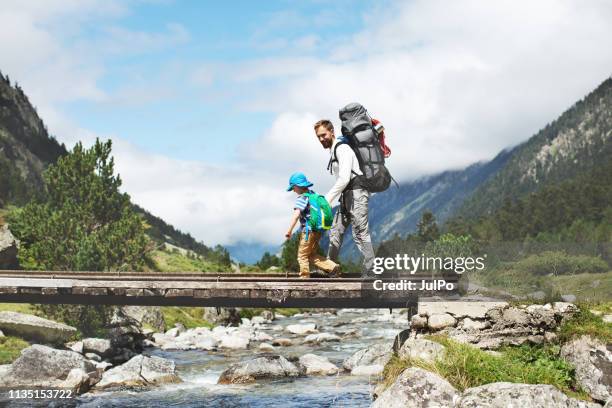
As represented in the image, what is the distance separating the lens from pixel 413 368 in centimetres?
1180

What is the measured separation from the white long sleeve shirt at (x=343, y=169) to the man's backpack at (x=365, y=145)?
181 millimetres

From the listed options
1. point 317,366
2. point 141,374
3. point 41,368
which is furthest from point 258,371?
point 41,368

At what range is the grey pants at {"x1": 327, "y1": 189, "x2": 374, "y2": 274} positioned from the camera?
13.3 meters

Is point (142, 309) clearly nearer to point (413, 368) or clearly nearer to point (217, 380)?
point (217, 380)

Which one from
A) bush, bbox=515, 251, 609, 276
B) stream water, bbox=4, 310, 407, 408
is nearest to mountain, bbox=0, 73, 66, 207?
stream water, bbox=4, 310, 407, 408

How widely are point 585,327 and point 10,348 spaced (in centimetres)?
2034

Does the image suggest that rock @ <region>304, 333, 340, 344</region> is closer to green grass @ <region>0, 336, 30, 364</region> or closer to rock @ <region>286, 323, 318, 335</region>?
rock @ <region>286, 323, 318, 335</region>

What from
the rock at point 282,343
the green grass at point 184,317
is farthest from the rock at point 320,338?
the green grass at point 184,317

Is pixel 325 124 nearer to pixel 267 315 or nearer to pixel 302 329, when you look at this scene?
pixel 302 329

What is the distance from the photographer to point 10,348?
24.0m

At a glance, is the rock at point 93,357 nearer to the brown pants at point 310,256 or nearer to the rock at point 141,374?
the rock at point 141,374

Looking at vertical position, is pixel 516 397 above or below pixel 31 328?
above

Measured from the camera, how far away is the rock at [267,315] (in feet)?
182

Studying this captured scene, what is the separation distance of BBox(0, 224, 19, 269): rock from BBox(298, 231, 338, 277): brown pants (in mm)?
27045
